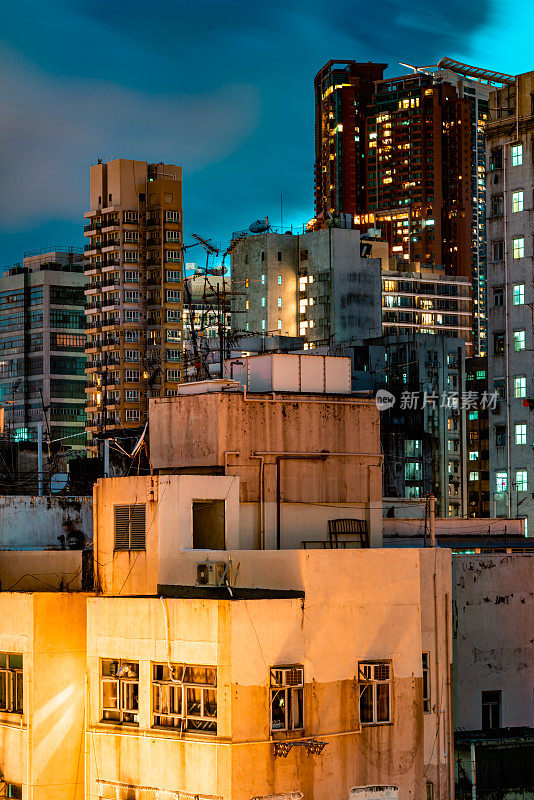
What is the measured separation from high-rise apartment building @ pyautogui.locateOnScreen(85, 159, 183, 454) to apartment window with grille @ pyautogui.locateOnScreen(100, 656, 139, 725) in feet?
366

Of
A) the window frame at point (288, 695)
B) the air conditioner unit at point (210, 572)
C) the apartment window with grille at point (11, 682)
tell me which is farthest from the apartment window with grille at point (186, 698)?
the apartment window with grille at point (11, 682)

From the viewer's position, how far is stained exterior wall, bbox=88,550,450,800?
81.5ft

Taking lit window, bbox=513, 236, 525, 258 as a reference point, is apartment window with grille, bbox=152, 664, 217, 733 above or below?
below

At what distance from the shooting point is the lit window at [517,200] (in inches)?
3661

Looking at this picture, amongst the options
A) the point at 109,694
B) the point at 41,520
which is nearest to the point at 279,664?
the point at 109,694

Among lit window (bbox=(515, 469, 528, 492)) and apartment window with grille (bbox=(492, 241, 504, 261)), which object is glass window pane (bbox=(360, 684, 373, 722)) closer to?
lit window (bbox=(515, 469, 528, 492))

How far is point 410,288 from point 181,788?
157 metres

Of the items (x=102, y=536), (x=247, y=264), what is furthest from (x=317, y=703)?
(x=247, y=264)

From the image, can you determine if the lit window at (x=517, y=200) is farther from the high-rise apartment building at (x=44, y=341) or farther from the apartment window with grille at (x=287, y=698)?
the high-rise apartment building at (x=44, y=341)

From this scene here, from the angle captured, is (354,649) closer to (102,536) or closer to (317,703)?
(317,703)

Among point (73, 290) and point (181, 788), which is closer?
point (181, 788)

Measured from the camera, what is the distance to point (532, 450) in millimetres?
90125

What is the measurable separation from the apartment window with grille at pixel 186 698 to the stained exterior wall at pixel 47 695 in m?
3.65

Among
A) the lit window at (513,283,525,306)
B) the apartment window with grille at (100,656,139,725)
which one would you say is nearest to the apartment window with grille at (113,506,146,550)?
the apartment window with grille at (100,656,139,725)
